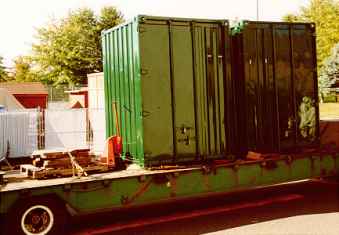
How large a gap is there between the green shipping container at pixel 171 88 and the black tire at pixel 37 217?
5.62 ft

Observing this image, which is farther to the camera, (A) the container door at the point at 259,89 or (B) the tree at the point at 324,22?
(B) the tree at the point at 324,22

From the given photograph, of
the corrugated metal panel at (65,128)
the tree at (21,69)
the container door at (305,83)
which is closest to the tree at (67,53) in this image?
the tree at (21,69)

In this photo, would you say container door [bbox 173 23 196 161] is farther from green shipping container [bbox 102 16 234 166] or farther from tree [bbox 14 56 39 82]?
tree [bbox 14 56 39 82]

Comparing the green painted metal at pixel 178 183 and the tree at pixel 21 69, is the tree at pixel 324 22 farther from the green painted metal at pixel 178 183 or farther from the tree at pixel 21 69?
the tree at pixel 21 69

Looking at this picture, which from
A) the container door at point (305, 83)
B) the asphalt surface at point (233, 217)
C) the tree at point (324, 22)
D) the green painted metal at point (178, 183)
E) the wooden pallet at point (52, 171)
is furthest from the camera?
the tree at point (324, 22)

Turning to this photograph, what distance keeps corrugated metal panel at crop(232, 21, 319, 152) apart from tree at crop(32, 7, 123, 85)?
185ft

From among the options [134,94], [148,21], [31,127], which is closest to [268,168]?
[134,94]

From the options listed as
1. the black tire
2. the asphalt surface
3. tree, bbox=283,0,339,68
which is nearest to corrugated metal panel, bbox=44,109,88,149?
the asphalt surface

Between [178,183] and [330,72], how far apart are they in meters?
33.5

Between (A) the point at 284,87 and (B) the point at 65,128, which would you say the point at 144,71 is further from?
(B) the point at 65,128

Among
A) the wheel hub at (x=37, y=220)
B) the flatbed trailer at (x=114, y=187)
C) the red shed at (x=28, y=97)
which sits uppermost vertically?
the red shed at (x=28, y=97)

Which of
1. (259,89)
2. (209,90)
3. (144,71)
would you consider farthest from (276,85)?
(144,71)

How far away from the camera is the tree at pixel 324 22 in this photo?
43.7 meters

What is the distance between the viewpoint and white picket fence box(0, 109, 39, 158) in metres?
18.0
